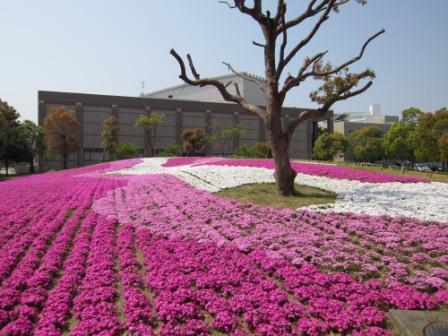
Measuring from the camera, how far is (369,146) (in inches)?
2960

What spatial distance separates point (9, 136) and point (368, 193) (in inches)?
1862

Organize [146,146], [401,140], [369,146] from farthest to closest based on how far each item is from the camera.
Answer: [146,146]
[369,146]
[401,140]

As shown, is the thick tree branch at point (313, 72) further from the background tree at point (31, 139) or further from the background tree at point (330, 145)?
the background tree at point (330, 145)

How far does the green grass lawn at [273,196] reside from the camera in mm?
13555

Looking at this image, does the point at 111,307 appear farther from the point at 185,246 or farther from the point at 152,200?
the point at 152,200

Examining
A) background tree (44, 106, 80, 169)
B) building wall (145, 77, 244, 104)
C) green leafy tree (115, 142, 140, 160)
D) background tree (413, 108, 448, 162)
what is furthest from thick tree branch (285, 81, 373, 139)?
building wall (145, 77, 244, 104)

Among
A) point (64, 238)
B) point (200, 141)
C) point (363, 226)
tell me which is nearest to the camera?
point (64, 238)

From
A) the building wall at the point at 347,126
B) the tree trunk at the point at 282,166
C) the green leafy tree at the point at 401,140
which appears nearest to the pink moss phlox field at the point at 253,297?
the tree trunk at the point at 282,166

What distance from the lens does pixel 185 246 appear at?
28.9 ft

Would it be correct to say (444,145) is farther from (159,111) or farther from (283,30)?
(159,111)

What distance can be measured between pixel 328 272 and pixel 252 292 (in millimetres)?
1779

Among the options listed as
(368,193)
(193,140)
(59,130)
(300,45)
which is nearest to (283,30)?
→ (300,45)

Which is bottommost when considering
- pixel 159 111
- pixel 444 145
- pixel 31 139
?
pixel 444 145

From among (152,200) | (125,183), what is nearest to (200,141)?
(125,183)
